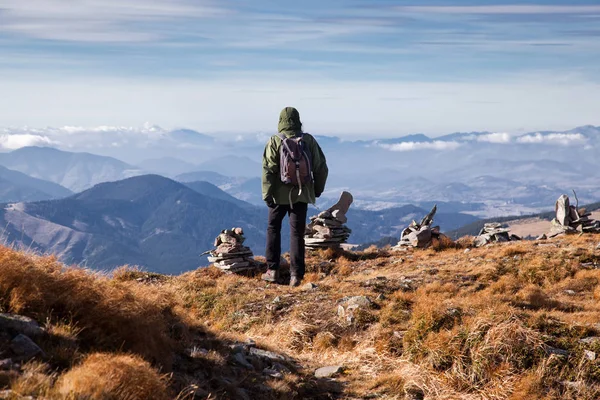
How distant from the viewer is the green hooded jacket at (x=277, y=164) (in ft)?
57.4

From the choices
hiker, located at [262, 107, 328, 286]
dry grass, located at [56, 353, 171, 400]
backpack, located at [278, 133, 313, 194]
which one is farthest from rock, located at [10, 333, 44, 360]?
backpack, located at [278, 133, 313, 194]

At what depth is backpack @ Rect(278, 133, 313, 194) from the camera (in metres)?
17.2

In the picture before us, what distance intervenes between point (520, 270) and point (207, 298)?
32.4 feet

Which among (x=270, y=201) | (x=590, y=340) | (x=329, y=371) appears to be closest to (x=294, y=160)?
(x=270, y=201)

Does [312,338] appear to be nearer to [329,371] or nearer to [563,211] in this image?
[329,371]

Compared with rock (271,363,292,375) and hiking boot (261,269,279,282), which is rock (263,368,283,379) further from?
hiking boot (261,269,279,282)

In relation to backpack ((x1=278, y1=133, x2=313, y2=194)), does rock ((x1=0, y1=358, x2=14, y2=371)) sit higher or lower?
lower

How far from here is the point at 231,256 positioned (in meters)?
20.4

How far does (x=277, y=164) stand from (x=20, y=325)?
11.2 metres

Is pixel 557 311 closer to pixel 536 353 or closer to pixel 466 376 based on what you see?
Answer: pixel 536 353

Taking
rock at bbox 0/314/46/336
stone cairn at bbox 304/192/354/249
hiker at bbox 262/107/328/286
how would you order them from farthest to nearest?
1. stone cairn at bbox 304/192/354/249
2. hiker at bbox 262/107/328/286
3. rock at bbox 0/314/46/336

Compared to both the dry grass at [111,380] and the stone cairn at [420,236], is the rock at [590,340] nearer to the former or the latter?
the dry grass at [111,380]

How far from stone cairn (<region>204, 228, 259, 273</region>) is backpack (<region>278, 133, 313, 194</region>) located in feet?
14.2

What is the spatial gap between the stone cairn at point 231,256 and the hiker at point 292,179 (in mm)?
1966
